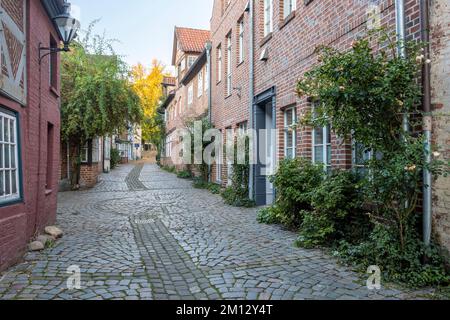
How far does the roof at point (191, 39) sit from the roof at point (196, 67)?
347 centimetres

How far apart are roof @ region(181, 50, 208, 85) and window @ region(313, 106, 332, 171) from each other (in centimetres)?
1116

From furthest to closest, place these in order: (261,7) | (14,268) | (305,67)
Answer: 1. (261,7)
2. (305,67)
3. (14,268)

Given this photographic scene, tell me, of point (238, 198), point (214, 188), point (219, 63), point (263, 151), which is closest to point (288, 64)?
point (263, 151)

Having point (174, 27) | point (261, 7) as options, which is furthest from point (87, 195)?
point (174, 27)

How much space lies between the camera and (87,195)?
14.0 metres

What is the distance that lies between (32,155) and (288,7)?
21.2 feet

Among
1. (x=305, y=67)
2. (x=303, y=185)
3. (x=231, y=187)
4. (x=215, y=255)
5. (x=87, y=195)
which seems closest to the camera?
(x=215, y=255)

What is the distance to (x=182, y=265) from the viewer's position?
5164 mm

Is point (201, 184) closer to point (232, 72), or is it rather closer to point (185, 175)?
point (185, 175)

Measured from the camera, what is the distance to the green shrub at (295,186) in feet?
21.8

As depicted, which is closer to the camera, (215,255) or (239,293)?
(239,293)

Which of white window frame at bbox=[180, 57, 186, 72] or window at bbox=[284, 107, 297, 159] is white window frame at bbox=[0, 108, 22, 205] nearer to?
window at bbox=[284, 107, 297, 159]
